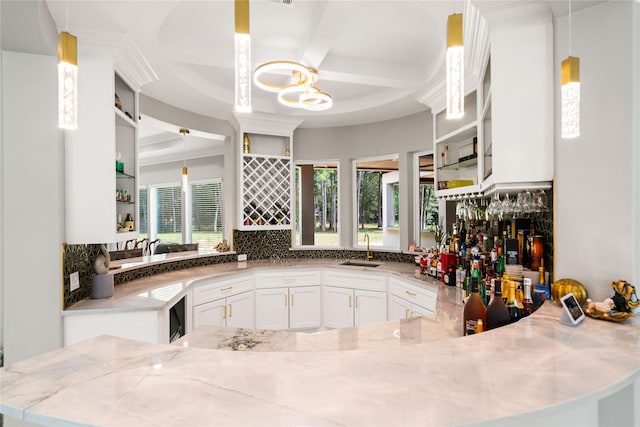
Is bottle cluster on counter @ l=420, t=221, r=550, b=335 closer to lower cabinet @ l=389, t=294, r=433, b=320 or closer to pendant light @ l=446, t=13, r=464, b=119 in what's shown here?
lower cabinet @ l=389, t=294, r=433, b=320

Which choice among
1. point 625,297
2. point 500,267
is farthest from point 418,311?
point 625,297

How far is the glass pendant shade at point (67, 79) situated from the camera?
1140 millimetres

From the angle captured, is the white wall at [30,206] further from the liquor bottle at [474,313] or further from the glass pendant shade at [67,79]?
the liquor bottle at [474,313]

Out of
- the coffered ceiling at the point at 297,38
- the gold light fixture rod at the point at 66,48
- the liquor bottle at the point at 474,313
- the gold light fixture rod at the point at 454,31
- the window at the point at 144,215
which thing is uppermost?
the coffered ceiling at the point at 297,38

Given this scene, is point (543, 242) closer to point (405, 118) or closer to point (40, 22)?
point (405, 118)

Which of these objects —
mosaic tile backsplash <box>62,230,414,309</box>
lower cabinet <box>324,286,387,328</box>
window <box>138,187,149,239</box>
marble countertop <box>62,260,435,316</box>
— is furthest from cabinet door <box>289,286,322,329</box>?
window <box>138,187,149,239</box>

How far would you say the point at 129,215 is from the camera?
2.93 meters

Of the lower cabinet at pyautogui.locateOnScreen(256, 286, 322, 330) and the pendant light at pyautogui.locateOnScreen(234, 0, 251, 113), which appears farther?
the lower cabinet at pyautogui.locateOnScreen(256, 286, 322, 330)

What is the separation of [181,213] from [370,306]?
5075 mm

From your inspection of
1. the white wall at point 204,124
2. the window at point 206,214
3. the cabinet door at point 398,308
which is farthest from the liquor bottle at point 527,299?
the window at point 206,214

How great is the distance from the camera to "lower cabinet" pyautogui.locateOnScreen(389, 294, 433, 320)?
132 inches

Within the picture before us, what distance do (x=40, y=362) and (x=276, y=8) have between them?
248cm

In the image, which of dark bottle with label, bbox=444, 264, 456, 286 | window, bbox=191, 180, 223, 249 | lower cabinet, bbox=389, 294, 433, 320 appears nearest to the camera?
dark bottle with label, bbox=444, 264, 456, 286

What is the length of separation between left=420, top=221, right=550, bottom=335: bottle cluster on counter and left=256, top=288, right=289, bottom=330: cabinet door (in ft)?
5.45
